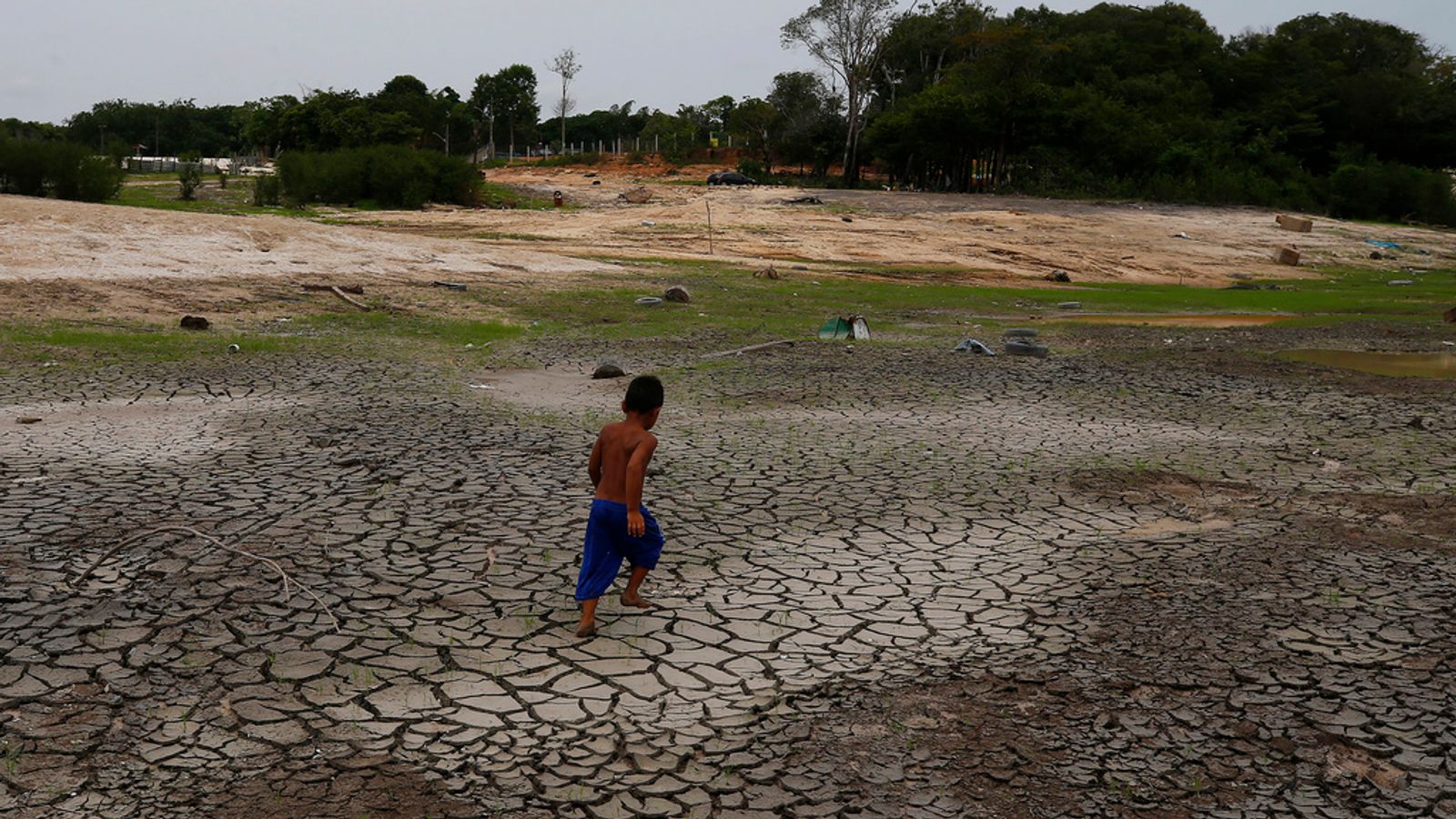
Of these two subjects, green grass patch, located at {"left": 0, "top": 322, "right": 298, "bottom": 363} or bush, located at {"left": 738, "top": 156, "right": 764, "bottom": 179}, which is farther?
bush, located at {"left": 738, "top": 156, "right": 764, "bottom": 179}

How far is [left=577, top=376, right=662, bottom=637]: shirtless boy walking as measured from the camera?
4773 millimetres

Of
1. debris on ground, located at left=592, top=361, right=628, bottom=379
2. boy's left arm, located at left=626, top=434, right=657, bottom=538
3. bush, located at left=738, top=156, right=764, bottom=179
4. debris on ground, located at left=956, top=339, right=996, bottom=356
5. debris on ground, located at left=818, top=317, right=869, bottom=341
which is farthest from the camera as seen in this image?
bush, located at left=738, top=156, right=764, bottom=179

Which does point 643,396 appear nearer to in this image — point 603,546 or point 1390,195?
point 603,546

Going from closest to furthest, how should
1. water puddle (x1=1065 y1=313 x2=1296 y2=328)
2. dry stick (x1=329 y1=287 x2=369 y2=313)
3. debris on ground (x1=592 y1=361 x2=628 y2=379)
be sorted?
debris on ground (x1=592 y1=361 x2=628 y2=379) < dry stick (x1=329 y1=287 x2=369 y2=313) < water puddle (x1=1065 y1=313 x2=1296 y2=328)

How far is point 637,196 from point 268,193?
14.4 meters

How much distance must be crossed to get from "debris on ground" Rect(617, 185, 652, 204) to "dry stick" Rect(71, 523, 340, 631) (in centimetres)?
3969

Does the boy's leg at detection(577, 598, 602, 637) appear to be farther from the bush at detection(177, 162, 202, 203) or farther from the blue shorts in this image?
the bush at detection(177, 162, 202, 203)

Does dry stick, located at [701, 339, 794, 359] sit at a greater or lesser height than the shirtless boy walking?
lesser

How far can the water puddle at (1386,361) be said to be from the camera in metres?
13.6

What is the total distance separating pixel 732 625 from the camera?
5074 mm

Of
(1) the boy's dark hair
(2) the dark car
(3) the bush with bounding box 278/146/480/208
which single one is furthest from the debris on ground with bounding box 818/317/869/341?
(2) the dark car

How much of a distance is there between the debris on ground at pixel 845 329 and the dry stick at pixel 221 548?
9.98 meters

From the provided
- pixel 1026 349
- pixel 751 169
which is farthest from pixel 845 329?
pixel 751 169

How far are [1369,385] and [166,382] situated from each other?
1179cm
